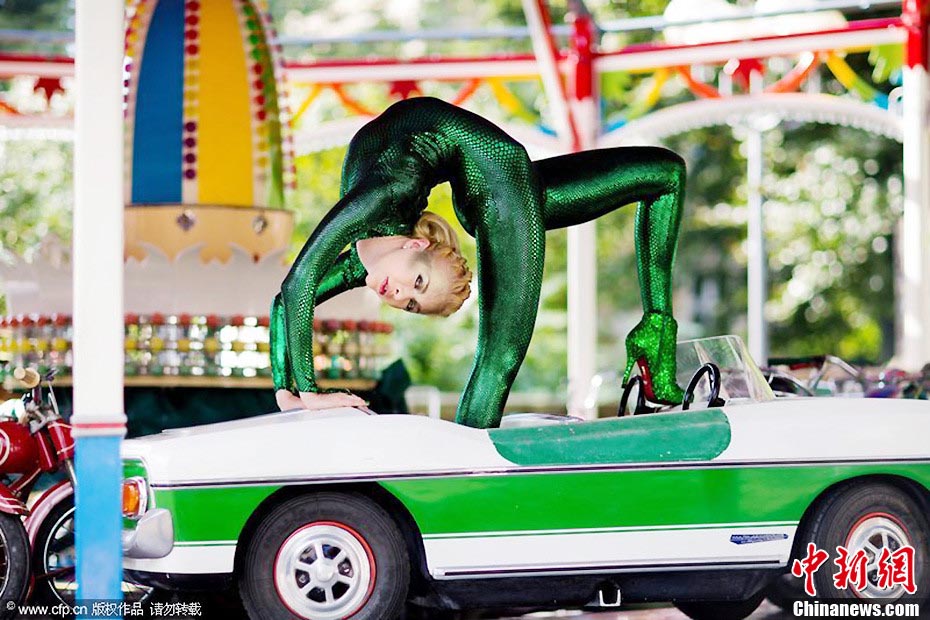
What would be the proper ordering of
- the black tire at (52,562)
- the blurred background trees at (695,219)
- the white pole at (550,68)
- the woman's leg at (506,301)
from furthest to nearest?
the blurred background trees at (695,219) → the white pole at (550,68) → the black tire at (52,562) → the woman's leg at (506,301)

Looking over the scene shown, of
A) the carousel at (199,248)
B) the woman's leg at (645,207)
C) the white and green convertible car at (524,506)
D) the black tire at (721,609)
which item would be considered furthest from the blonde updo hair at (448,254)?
the carousel at (199,248)

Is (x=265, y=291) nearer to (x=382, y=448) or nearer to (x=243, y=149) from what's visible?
(x=243, y=149)

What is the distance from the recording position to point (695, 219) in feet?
67.6

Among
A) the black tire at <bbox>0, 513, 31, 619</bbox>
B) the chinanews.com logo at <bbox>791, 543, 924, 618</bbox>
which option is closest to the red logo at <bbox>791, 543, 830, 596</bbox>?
the chinanews.com logo at <bbox>791, 543, 924, 618</bbox>

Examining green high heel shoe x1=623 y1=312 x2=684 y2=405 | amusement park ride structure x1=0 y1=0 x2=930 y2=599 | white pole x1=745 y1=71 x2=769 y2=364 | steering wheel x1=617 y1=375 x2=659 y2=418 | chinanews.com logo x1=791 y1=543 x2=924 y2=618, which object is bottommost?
chinanews.com logo x1=791 y1=543 x2=924 y2=618

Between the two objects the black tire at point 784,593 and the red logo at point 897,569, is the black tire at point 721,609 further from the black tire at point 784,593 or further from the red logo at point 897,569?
the red logo at point 897,569

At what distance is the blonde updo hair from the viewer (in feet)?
15.3

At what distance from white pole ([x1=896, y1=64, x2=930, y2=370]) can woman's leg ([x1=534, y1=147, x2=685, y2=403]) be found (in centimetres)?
467

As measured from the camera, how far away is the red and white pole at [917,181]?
9.27m

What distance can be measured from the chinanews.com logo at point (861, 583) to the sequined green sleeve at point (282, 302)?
1664 millimetres

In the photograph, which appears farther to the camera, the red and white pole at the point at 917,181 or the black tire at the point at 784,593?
the red and white pole at the point at 917,181

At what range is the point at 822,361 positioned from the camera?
7.03m

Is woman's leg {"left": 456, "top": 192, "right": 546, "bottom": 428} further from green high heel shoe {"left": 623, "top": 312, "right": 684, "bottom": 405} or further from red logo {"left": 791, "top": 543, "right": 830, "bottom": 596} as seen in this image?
red logo {"left": 791, "top": 543, "right": 830, "bottom": 596}

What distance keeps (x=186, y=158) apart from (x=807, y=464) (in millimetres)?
3666
